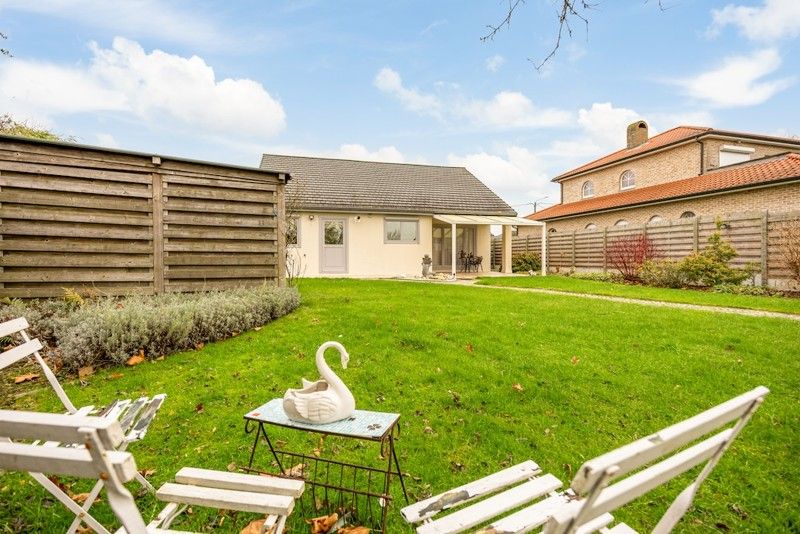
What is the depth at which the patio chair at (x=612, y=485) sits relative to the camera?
110 cm

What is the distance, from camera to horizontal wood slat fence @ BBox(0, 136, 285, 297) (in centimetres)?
734

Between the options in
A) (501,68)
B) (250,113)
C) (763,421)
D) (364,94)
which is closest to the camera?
(763,421)

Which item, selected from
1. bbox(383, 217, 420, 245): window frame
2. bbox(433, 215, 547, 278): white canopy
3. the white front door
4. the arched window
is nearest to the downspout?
the arched window

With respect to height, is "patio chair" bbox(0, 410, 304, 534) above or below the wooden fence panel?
below

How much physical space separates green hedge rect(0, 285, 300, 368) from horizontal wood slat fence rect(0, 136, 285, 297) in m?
0.61

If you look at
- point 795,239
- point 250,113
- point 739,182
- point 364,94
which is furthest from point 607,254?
point 250,113

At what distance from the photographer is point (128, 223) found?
8.02 metres

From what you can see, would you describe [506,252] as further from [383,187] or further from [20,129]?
[20,129]

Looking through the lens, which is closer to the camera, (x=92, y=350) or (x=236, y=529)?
(x=236, y=529)

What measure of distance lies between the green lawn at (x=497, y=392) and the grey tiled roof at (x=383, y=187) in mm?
12700

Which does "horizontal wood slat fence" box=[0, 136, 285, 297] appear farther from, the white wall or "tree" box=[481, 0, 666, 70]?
the white wall

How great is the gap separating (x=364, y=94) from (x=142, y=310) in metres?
14.0

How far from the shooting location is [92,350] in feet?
18.1

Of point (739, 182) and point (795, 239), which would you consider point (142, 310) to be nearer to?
point (795, 239)
